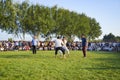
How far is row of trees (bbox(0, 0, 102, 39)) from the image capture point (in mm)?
54781

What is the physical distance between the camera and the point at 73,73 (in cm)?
1454

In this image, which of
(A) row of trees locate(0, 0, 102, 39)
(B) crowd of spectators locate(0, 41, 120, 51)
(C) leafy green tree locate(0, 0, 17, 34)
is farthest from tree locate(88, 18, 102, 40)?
(B) crowd of spectators locate(0, 41, 120, 51)

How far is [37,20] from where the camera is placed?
5925 centimetres

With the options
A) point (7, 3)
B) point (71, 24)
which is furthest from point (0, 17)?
point (71, 24)

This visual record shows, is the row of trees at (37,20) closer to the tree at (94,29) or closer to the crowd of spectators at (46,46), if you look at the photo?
the crowd of spectators at (46,46)

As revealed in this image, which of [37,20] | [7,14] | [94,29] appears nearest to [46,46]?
[7,14]

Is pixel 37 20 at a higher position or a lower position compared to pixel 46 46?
higher

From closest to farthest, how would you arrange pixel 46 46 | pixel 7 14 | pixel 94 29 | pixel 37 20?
pixel 46 46, pixel 7 14, pixel 37 20, pixel 94 29

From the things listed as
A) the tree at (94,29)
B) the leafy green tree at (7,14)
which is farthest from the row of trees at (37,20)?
the tree at (94,29)

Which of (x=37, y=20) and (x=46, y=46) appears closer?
(x=46, y=46)

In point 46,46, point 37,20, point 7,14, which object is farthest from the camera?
point 37,20

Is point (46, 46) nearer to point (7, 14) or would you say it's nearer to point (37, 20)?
point (7, 14)

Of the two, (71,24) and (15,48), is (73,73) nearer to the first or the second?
(15,48)

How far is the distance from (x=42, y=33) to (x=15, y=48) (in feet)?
55.0
